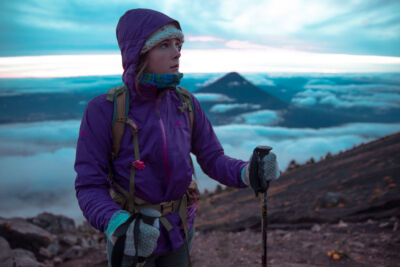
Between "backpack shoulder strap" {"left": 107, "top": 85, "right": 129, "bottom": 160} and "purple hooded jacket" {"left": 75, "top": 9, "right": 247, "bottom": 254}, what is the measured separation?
34mm

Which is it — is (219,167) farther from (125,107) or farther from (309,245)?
(309,245)

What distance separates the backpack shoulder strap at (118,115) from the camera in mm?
2320

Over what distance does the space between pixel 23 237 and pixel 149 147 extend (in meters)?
6.76

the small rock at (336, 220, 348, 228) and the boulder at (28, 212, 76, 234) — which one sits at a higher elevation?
the small rock at (336, 220, 348, 228)

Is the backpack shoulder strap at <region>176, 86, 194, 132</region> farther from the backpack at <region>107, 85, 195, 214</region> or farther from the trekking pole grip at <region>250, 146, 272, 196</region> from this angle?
the trekking pole grip at <region>250, 146, 272, 196</region>

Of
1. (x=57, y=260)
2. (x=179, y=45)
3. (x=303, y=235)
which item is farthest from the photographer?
(x=57, y=260)

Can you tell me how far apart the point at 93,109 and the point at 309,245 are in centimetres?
555

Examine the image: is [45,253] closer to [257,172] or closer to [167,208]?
[167,208]

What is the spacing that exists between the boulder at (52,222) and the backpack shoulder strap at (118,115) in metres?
9.78

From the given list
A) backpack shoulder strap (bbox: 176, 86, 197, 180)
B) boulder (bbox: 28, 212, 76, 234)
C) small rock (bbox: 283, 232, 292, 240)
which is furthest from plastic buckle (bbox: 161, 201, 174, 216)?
boulder (bbox: 28, 212, 76, 234)

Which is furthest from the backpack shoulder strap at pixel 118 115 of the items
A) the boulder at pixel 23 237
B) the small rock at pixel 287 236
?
the boulder at pixel 23 237

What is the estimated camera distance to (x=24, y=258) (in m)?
6.48

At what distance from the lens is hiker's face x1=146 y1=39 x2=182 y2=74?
2510mm

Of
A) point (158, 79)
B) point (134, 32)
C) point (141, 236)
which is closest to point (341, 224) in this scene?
point (158, 79)
